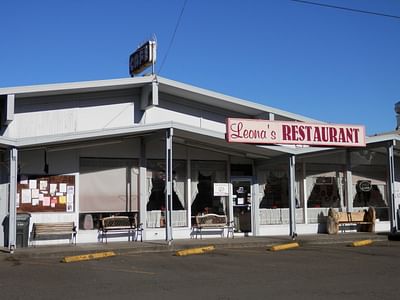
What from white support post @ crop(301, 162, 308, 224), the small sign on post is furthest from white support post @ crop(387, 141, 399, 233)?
the small sign on post

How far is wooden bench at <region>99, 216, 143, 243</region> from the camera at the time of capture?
1790 cm

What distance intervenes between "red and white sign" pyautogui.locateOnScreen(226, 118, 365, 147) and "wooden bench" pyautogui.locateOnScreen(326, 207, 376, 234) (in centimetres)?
332

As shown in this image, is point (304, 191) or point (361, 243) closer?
point (361, 243)

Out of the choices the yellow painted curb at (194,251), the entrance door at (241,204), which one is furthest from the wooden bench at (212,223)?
the yellow painted curb at (194,251)

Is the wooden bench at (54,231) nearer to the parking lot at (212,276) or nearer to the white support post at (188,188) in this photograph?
the parking lot at (212,276)

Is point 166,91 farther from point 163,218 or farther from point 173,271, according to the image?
point 173,271

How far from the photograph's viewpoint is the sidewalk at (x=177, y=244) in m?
15.0

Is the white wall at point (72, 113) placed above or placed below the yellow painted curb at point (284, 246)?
above

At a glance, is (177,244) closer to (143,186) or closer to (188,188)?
(143,186)

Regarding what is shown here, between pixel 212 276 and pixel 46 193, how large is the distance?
8.09 metres

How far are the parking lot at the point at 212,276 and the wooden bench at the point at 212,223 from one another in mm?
3667

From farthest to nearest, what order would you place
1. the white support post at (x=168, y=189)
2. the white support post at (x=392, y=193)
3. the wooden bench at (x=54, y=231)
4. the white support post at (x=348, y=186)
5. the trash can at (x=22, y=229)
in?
the white support post at (x=348, y=186), the white support post at (x=392, y=193), the wooden bench at (x=54, y=231), the white support post at (x=168, y=189), the trash can at (x=22, y=229)

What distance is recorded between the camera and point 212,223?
1964cm

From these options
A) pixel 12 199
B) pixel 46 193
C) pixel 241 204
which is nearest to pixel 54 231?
pixel 46 193
